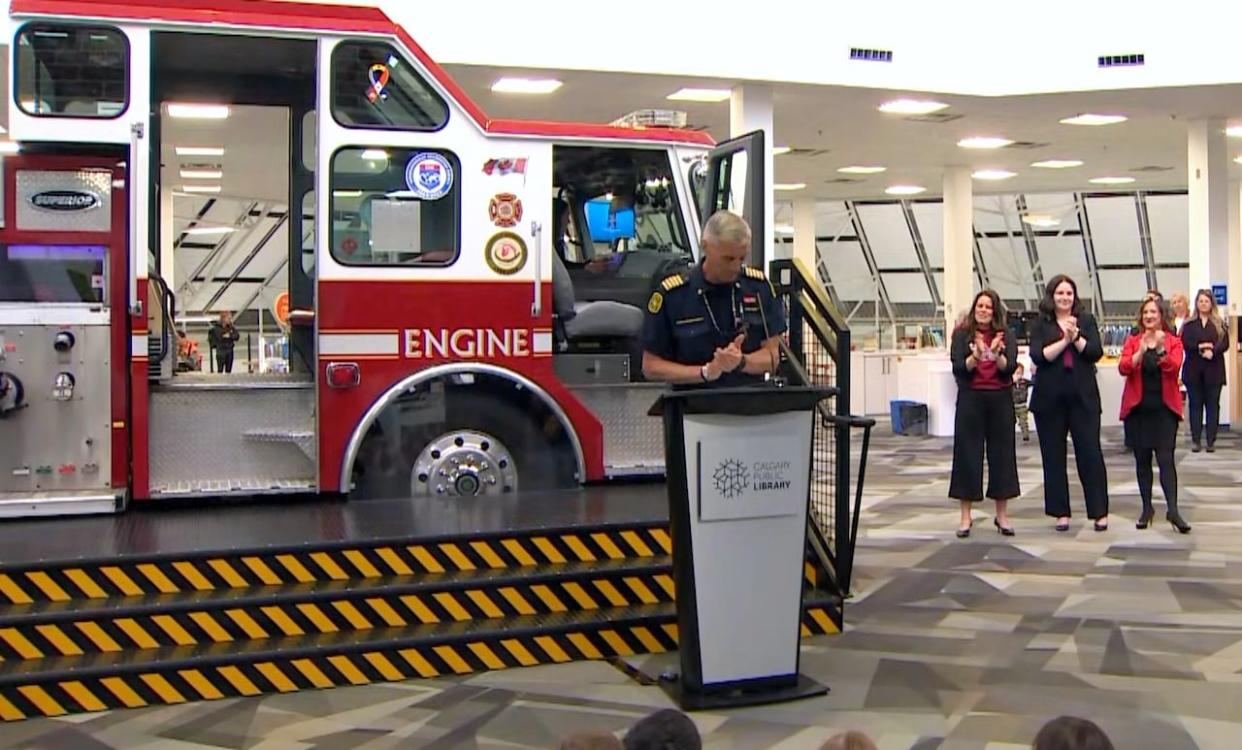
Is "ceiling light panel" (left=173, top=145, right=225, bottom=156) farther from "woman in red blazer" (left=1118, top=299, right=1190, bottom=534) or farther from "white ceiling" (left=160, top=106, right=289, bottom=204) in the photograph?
"woman in red blazer" (left=1118, top=299, right=1190, bottom=534)

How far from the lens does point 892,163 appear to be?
20828mm

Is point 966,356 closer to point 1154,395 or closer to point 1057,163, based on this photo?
point 1154,395

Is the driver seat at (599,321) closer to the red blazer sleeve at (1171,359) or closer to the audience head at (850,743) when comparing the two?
the red blazer sleeve at (1171,359)

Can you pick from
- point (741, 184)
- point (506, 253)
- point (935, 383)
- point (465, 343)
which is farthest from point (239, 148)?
point (465, 343)

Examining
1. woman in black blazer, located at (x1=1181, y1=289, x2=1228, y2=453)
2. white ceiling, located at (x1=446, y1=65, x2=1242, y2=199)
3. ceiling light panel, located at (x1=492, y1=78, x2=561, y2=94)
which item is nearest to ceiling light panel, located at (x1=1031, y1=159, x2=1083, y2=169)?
white ceiling, located at (x1=446, y1=65, x2=1242, y2=199)

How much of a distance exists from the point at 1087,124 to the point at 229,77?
41.7 feet

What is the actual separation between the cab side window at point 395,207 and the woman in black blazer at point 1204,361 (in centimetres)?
989

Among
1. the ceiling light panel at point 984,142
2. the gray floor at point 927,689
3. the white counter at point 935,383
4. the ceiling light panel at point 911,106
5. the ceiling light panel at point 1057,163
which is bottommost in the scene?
the gray floor at point 927,689

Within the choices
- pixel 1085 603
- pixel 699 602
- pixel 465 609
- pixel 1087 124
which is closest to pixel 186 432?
pixel 465 609

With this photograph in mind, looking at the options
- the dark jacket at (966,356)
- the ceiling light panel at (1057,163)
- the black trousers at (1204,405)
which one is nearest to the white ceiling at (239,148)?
the dark jacket at (966,356)

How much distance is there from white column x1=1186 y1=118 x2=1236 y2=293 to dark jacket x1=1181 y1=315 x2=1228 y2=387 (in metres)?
2.77

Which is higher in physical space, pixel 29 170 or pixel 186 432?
pixel 29 170

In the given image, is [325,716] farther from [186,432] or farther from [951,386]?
[951,386]

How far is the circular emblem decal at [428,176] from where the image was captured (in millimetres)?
6590
